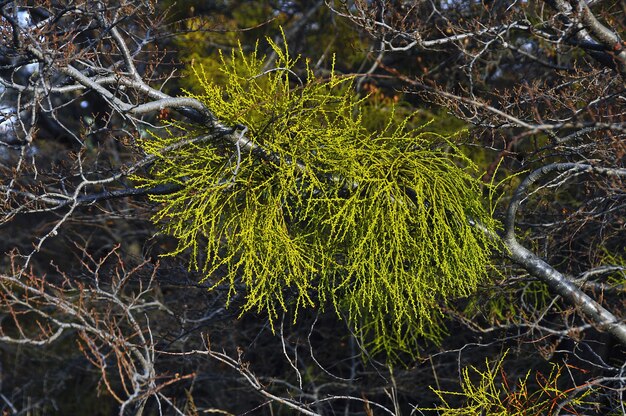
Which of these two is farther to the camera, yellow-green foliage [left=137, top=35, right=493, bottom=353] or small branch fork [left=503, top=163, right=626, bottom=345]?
small branch fork [left=503, top=163, right=626, bottom=345]

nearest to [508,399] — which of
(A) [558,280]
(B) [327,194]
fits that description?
(A) [558,280]

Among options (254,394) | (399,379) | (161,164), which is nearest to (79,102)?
(254,394)

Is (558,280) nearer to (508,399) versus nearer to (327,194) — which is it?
(508,399)

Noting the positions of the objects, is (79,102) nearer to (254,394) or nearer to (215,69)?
(215,69)

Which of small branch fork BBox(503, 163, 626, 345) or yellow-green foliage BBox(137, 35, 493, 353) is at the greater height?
yellow-green foliage BBox(137, 35, 493, 353)

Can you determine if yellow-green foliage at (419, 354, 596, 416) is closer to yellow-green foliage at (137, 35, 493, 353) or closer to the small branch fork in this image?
the small branch fork

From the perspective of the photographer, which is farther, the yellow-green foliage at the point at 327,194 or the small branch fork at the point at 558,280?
the small branch fork at the point at 558,280

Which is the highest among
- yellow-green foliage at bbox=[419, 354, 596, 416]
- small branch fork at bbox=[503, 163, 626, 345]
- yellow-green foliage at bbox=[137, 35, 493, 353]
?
yellow-green foliage at bbox=[137, 35, 493, 353]

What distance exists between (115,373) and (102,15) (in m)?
4.27

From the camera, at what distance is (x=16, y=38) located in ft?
10.8

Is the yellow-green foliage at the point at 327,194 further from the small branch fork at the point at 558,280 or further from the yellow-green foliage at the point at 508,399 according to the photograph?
the yellow-green foliage at the point at 508,399

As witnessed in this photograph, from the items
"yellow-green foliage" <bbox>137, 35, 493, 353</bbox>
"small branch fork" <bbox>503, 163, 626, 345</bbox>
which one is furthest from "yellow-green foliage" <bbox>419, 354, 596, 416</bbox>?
"yellow-green foliage" <bbox>137, 35, 493, 353</bbox>

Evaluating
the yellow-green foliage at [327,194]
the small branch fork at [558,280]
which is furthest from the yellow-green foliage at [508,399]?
the yellow-green foliage at [327,194]

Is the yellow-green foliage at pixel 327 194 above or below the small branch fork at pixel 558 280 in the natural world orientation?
above
